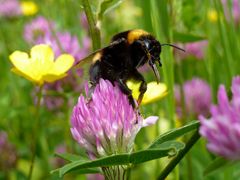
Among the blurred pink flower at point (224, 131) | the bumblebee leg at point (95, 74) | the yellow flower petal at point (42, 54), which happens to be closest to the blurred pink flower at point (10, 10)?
the yellow flower petal at point (42, 54)

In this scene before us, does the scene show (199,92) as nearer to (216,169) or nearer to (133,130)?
(133,130)

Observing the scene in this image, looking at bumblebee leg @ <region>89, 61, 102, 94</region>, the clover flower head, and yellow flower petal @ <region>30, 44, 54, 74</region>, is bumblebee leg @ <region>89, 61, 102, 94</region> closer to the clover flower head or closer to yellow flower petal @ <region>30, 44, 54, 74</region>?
the clover flower head

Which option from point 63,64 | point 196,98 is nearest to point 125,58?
A: point 63,64

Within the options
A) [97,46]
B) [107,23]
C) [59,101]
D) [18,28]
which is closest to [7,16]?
[18,28]

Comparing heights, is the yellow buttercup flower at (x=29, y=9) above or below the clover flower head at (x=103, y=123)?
above

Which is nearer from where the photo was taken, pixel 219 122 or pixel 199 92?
pixel 219 122

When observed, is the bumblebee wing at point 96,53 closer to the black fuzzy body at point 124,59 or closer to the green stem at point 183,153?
the black fuzzy body at point 124,59
